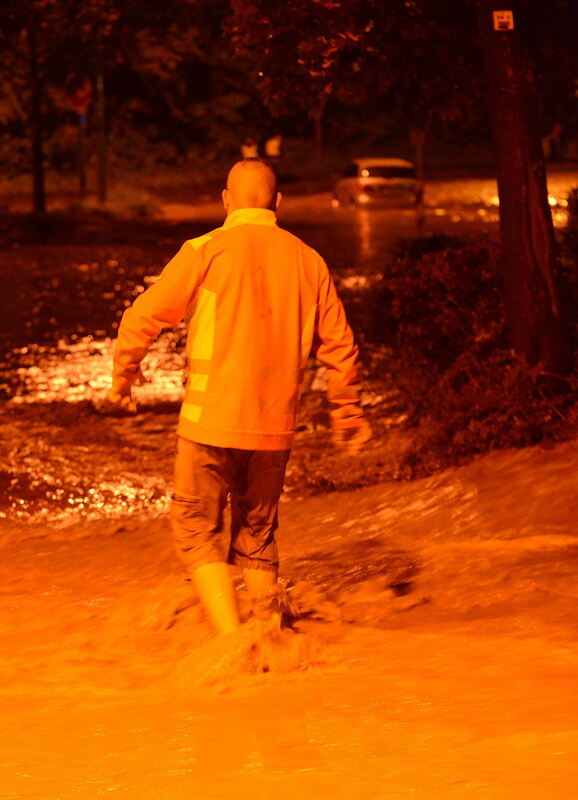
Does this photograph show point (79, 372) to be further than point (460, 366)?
Yes

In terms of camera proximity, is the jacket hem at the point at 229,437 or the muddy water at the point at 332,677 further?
the jacket hem at the point at 229,437

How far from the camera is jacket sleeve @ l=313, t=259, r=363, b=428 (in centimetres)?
555

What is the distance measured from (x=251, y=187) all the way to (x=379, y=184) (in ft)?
113

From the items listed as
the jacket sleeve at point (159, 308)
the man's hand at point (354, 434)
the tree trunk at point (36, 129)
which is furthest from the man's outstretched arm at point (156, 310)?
the tree trunk at point (36, 129)

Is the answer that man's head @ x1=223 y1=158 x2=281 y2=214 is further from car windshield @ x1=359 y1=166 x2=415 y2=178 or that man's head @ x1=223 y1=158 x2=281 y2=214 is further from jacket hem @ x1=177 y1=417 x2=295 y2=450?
car windshield @ x1=359 y1=166 x2=415 y2=178

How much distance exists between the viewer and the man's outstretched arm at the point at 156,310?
17.6 feet

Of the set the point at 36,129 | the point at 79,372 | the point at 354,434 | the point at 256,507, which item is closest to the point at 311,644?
the point at 256,507

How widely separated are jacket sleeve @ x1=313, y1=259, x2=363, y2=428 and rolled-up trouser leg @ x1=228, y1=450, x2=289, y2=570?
29cm

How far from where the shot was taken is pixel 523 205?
10.3m

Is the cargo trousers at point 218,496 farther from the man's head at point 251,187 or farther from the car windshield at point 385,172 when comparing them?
the car windshield at point 385,172

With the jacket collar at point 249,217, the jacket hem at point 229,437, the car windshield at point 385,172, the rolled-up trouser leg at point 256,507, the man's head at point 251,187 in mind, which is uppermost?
the man's head at point 251,187

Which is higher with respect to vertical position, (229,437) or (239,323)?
(239,323)

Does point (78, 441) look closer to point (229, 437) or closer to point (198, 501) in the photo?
point (198, 501)

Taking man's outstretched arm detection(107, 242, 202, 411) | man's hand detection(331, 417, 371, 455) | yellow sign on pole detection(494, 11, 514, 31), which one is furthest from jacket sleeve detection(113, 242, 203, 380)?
yellow sign on pole detection(494, 11, 514, 31)
